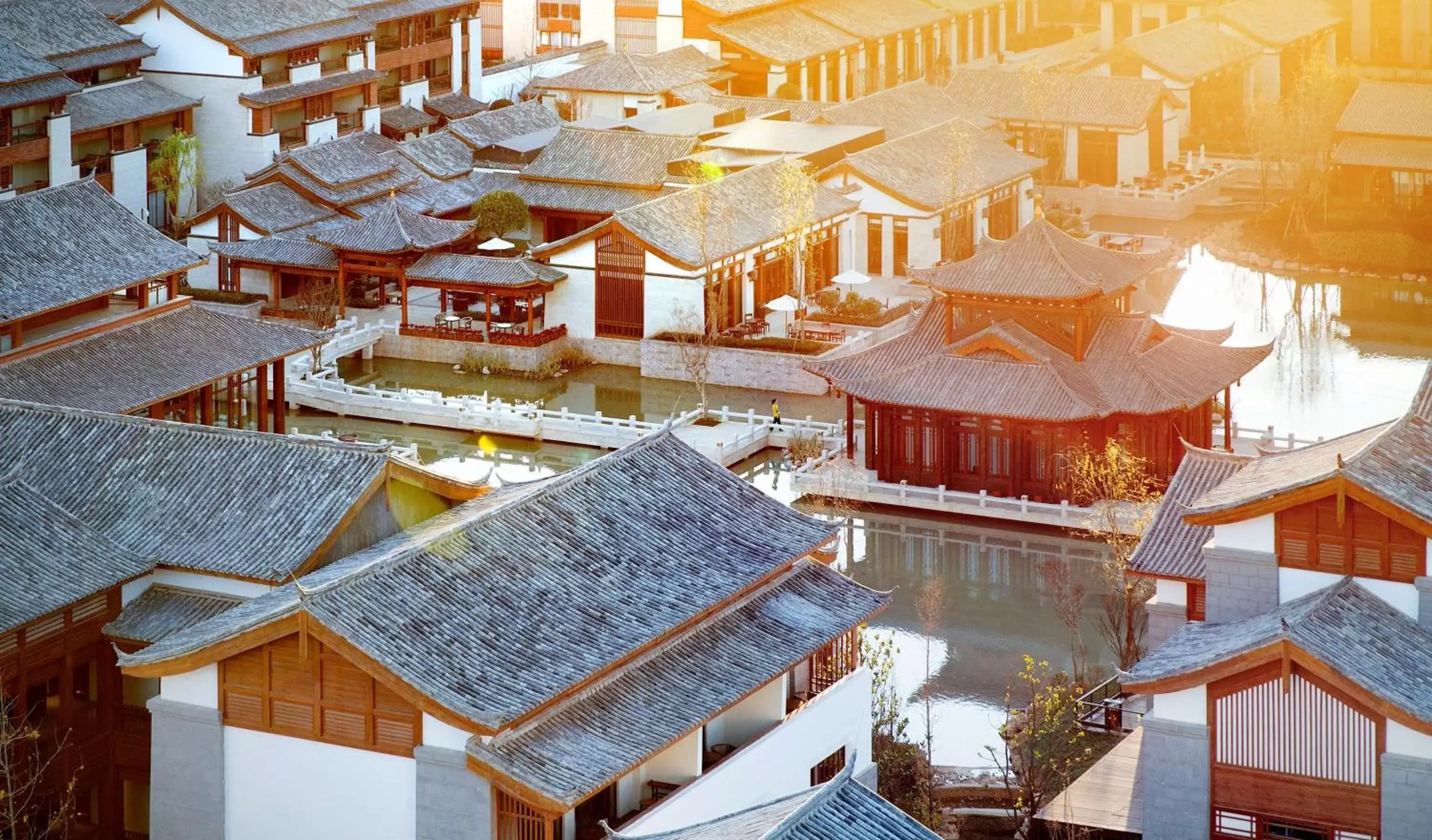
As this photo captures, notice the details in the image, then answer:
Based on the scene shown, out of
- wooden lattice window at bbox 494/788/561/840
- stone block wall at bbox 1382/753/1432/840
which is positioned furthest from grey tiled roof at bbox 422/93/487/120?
stone block wall at bbox 1382/753/1432/840

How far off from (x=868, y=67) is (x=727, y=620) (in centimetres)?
6490

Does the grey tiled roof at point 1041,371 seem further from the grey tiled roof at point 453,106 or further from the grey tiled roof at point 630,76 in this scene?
the grey tiled roof at point 453,106

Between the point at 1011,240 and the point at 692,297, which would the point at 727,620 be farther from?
the point at 692,297

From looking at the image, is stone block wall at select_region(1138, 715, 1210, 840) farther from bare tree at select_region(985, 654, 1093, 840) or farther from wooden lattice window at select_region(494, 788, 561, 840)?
wooden lattice window at select_region(494, 788, 561, 840)

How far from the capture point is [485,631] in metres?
27.5

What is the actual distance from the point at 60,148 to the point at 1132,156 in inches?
1482

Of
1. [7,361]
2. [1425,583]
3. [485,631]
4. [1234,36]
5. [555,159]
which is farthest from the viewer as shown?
[1234,36]

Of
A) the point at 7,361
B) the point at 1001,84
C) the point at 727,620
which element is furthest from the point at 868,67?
the point at 727,620

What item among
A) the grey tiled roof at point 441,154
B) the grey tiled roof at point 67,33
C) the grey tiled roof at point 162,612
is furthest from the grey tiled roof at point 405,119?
the grey tiled roof at point 162,612

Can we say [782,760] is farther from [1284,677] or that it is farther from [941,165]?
[941,165]

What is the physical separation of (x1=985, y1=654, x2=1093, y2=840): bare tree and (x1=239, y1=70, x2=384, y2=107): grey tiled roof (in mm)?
42473

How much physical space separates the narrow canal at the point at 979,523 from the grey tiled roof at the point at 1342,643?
575cm

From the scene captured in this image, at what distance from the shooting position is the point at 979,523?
157 ft

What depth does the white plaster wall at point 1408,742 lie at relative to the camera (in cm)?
2845
